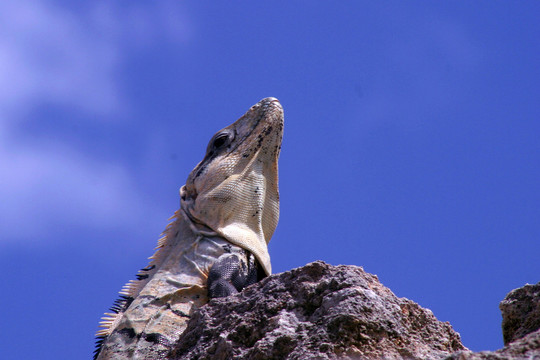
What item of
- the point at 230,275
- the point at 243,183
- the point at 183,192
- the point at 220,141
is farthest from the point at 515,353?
the point at 220,141

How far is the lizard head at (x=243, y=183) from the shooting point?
8570 mm

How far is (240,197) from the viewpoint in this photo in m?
8.82

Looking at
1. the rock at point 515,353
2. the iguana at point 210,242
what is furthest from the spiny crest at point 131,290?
the rock at point 515,353

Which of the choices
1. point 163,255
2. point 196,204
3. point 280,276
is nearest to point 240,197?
point 196,204

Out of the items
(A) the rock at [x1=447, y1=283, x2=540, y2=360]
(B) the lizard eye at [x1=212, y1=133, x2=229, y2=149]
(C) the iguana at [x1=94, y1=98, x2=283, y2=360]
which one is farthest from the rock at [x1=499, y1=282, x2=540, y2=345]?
(B) the lizard eye at [x1=212, y1=133, x2=229, y2=149]

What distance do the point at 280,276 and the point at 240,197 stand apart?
A: 152 inches

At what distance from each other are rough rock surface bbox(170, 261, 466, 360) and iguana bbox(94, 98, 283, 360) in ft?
4.83

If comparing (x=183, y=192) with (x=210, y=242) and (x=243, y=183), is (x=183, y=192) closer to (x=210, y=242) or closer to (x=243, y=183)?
(x=243, y=183)

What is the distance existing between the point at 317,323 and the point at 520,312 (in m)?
1.00

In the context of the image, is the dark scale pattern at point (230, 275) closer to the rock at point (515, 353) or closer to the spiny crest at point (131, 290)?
the spiny crest at point (131, 290)

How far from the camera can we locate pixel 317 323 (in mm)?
4309

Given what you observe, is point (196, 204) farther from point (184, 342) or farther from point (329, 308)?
point (329, 308)

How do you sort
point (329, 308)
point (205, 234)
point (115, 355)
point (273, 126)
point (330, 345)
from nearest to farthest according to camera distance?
point (330, 345) → point (329, 308) → point (115, 355) → point (205, 234) → point (273, 126)

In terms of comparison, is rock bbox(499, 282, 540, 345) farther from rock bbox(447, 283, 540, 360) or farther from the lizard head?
the lizard head
